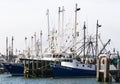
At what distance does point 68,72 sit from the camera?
9125cm

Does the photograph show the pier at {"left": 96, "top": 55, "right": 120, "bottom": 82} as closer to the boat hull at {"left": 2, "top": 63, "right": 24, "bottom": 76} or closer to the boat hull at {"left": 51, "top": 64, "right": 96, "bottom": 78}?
the boat hull at {"left": 51, "top": 64, "right": 96, "bottom": 78}

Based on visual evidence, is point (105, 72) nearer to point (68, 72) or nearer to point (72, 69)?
point (72, 69)

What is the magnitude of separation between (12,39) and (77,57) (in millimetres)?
51366

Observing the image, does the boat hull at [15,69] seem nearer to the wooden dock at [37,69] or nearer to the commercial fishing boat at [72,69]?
the wooden dock at [37,69]

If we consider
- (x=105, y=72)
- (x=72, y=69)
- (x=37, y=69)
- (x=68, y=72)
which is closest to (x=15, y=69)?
(x=37, y=69)

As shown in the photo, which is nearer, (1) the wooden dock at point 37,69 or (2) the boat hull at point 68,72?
(2) the boat hull at point 68,72

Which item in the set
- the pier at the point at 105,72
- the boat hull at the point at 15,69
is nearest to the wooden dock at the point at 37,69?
the boat hull at the point at 15,69

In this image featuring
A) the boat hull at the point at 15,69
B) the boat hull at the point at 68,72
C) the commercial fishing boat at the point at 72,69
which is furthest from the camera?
the boat hull at the point at 15,69

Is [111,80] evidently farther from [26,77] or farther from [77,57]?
[26,77]

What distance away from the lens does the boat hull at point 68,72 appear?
90.6 meters

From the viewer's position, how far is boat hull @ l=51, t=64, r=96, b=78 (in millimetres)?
90644

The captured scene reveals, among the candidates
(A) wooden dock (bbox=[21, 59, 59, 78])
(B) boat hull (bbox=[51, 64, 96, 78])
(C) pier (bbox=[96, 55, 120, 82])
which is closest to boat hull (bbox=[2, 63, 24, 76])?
(A) wooden dock (bbox=[21, 59, 59, 78])

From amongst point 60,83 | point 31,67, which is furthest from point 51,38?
point 60,83

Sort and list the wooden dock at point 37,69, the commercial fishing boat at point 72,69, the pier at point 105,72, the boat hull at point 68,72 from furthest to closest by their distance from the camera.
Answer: the wooden dock at point 37,69
the commercial fishing boat at point 72,69
the boat hull at point 68,72
the pier at point 105,72
